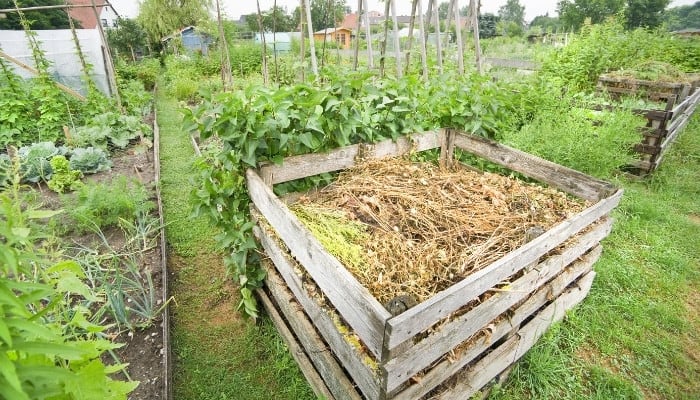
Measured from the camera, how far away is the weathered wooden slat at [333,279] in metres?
1.58

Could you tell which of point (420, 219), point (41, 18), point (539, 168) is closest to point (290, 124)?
point (420, 219)

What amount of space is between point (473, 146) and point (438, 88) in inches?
28.1

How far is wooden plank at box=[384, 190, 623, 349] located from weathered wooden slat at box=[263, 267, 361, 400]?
28.2 inches

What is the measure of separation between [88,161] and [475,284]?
6560 mm

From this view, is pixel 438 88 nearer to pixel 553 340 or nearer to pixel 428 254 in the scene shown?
pixel 428 254

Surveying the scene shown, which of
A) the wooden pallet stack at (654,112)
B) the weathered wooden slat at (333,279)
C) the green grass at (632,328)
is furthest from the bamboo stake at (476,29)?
the weathered wooden slat at (333,279)

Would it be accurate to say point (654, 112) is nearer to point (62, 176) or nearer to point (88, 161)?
point (62, 176)

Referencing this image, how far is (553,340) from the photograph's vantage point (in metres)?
2.82

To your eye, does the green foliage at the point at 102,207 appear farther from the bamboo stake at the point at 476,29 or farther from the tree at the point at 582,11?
the tree at the point at 582,11

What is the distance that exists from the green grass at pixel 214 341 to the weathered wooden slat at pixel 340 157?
3.42 ft

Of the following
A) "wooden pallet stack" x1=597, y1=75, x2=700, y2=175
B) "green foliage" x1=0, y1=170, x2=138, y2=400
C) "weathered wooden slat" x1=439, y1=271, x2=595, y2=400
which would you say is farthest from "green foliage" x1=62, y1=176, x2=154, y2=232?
"wooden pallet stack" x1=597, y1=75, x2=700, y2=175

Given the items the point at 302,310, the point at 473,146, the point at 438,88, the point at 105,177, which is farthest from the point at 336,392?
the point at 105,177

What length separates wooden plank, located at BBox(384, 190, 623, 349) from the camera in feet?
4.98

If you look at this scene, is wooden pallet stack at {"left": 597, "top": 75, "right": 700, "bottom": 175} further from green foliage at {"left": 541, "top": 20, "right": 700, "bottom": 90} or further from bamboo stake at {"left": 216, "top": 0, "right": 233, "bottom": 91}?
bamboo stake at {"left": 216, "top": 0, "right": 233, "bottom": 91}
